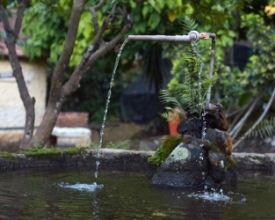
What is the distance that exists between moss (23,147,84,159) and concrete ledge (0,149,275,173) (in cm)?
2

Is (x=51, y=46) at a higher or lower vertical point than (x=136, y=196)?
higher

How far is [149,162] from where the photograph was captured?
261 inches

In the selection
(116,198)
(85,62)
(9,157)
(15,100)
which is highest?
(85,62)

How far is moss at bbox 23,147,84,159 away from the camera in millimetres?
7031

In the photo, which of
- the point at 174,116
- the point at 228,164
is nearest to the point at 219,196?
the point at 228,164

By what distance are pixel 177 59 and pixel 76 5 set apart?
508cm

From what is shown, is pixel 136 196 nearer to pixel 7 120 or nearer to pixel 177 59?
pixel 177 59

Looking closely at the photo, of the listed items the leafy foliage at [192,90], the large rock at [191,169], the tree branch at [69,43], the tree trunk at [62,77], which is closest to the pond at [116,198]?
the large rock at [191,169]

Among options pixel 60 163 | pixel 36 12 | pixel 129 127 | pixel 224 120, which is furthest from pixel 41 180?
pixel 129 127

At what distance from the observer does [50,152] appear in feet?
23.5

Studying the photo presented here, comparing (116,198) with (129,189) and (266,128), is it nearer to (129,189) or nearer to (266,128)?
(129,189)

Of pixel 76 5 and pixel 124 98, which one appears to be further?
pixel 124 98

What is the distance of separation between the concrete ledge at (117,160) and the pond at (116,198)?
251 mm

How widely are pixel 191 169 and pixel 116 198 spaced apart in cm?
92
